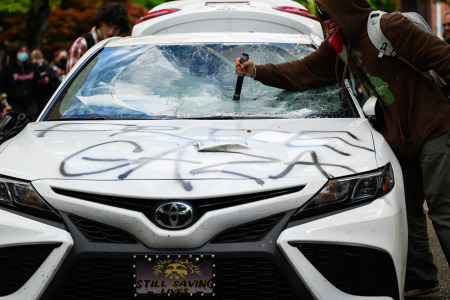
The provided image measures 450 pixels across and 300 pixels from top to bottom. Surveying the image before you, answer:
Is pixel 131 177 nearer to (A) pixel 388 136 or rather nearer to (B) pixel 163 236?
(B) pixel 163 236

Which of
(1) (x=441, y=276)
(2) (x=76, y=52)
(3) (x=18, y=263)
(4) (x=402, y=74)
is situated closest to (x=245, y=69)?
(4) (x=402, y=74)

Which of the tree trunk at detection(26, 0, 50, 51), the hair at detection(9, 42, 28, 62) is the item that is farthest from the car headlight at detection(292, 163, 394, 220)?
the tree trunk at detection(26, 0, 50, 51)

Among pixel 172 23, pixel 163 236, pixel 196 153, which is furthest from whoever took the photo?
pixel 172 23

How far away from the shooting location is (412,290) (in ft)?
12.0

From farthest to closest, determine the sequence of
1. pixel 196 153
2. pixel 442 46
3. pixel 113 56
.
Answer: pixel 113 56, pixel 442 46, pixel 196 153

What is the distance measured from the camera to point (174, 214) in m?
2.37

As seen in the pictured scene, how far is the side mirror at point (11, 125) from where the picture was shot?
3.23m

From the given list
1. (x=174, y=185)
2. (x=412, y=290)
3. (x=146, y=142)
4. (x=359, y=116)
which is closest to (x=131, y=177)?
(x=174, y=185)

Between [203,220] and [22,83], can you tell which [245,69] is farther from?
[22,83]

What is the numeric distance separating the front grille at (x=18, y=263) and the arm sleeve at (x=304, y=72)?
176 centimetres

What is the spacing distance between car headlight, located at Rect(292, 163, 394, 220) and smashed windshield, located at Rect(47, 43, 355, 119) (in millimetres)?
825

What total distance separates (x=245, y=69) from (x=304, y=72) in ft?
1.25

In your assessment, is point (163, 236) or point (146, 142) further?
point (146, 142)

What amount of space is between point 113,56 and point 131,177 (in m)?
1.65
